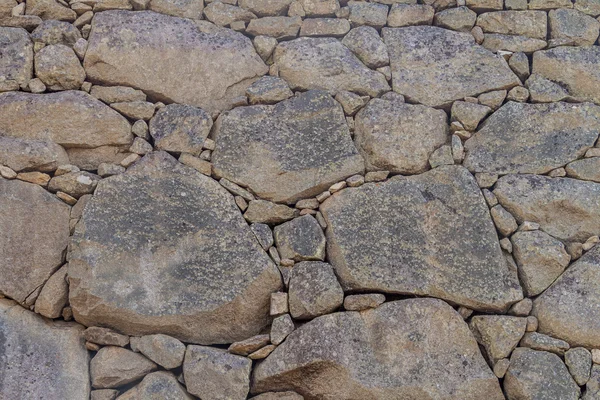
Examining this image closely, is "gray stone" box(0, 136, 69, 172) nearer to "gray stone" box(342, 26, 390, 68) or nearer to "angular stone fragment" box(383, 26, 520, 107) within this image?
"gray stone" box(342, 26, 390, 68)

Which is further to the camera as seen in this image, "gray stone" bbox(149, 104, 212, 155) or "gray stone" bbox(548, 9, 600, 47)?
"gray stone" bbox(548, 9, 600, 47)

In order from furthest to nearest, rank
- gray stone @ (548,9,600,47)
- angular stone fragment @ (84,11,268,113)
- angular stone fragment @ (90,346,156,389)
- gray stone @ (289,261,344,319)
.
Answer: gray stone @ (548,9,600,47)
angular stone fragment @ (84,11,268,113)
gray stone @ (289,261,344,319)
angular stone fragment @ (90,346,156,389)

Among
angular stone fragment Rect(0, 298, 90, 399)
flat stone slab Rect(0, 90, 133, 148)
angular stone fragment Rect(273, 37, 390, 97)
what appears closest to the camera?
angular stone fragment Rect(0, 298, 90, 399)

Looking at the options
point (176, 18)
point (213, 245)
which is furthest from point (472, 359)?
point (176, 18)

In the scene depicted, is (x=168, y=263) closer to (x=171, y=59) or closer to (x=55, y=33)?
(x=171, y=59)

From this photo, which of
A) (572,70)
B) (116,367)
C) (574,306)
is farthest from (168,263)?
(572,70)

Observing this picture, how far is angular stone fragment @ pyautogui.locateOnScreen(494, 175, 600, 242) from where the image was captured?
4.06 metres

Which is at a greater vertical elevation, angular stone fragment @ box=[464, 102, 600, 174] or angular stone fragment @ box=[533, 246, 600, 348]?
angular stone fragment @ box=[464, 102, 600, 174]

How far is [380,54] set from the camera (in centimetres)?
451

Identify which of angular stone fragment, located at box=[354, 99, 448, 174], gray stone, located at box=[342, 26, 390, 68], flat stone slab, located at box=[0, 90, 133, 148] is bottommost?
angular stone fragment, located at box=[354, 99, 448, 174]

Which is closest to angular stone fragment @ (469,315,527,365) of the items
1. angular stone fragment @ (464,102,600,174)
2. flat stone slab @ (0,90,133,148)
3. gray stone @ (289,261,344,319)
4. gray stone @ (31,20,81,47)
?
gray stone @ (289,261,344,319)

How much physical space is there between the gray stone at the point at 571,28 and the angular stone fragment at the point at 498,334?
1982mm

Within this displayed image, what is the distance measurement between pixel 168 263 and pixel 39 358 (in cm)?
83

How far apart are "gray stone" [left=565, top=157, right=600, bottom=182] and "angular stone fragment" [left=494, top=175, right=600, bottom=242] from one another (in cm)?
6
